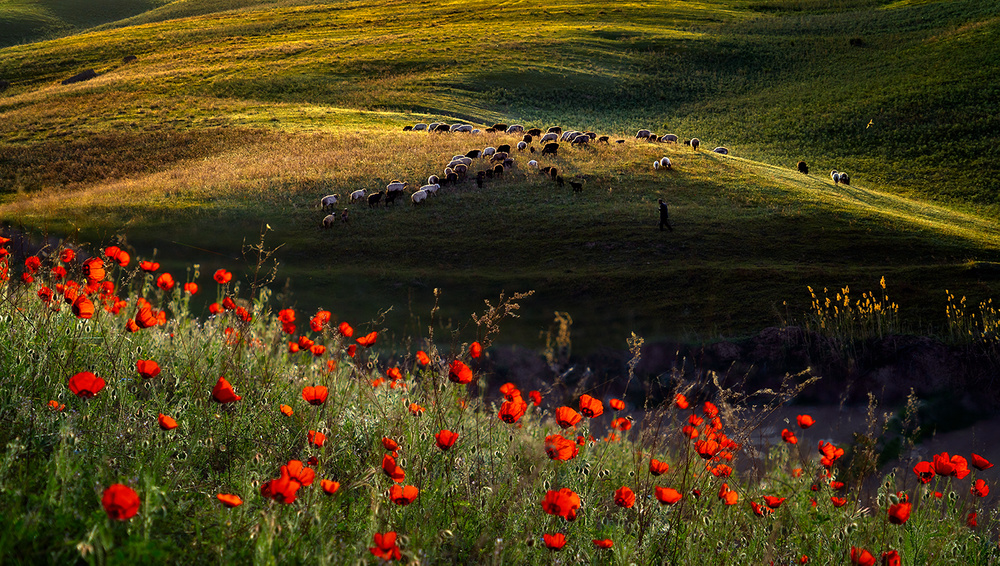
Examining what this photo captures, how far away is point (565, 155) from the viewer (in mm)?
24734

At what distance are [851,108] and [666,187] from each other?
25919 millimetres

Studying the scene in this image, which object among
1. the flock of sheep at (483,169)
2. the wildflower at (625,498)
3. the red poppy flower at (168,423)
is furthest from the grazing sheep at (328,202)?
the wildflower at (625,498)

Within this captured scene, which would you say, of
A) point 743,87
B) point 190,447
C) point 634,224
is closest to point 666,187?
point 634,224

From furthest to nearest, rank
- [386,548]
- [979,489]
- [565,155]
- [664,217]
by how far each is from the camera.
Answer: [565,155], [664,217], [979,489], [386,548]

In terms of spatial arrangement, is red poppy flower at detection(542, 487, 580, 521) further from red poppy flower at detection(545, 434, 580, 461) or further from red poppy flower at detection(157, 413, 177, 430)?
red poppy flower at detection(157, 413, 177, 430)

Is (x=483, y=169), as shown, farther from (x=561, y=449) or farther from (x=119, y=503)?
(x=119, y=503)

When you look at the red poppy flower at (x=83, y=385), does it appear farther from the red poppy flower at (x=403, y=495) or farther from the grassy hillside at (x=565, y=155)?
the grassy hillside at (x=565, y=155)

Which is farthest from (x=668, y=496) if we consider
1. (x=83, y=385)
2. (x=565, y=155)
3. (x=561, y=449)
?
(x=565, y=155)

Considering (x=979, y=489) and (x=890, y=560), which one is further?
(x=979, y=489)

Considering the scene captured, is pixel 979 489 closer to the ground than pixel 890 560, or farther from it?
closer to the ground

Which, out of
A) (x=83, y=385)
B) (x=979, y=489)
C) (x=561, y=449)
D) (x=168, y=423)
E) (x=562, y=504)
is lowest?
(x=979, y=489)

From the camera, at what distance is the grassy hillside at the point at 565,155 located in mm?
14555

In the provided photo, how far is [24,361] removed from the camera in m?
4.03

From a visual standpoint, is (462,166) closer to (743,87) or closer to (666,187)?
(666,187)
